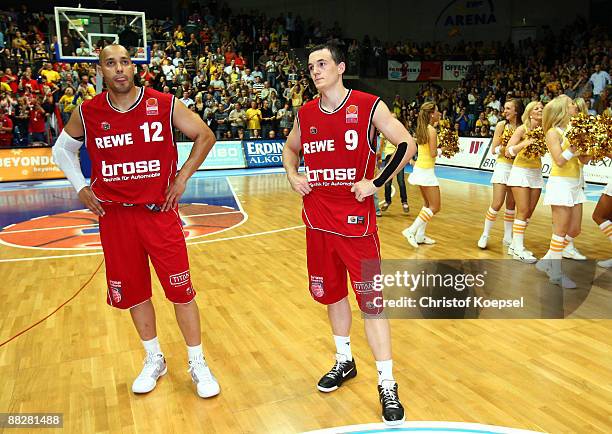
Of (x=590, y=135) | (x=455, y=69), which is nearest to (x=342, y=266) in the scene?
(x=590, y=135)

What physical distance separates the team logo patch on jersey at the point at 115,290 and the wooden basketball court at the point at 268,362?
2.18ft

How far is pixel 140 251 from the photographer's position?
3.38 metres

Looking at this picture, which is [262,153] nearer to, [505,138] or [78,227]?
[78,227]

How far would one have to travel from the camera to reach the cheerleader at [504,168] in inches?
256

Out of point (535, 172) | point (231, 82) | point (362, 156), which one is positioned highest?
point (231, 82)

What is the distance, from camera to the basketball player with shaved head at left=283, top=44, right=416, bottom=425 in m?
3.08

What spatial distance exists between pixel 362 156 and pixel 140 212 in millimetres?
1399

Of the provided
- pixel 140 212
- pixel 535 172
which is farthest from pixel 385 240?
pixel 140 212

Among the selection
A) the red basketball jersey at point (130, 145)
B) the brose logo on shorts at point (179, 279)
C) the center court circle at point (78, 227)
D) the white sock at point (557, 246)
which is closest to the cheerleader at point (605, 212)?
the white sock at point (557, 246)

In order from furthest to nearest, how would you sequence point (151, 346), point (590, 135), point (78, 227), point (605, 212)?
1. point (78, 227)
2. point (605, 212)
3. point (590, 135)
4. point (151, 346)

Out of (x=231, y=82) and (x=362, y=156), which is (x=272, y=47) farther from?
(x=362, y=156)

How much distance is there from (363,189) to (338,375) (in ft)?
4.33

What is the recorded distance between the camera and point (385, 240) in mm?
7637

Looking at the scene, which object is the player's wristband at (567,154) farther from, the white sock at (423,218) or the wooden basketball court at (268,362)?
Result: the white sock at (423,218)
